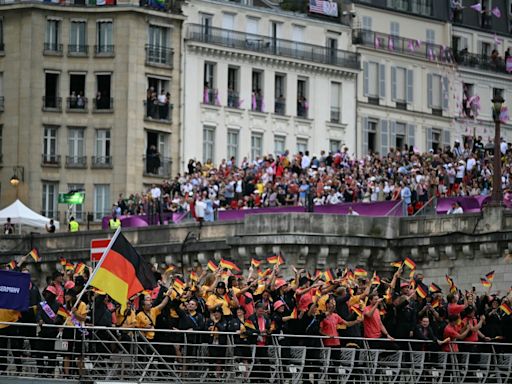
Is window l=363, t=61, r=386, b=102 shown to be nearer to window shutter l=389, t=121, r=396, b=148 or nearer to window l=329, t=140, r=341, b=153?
window shutter l=389, t=121, r=396, b=148

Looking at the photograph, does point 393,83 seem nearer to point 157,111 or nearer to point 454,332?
point 157,111

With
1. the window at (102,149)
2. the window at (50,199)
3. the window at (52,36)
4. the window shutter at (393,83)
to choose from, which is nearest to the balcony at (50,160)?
the window at (50,199)

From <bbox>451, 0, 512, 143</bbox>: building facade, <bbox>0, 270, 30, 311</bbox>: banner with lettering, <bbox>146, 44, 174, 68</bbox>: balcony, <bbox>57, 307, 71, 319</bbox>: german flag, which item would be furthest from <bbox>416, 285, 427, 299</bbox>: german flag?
<bbox>451, 0, 512, 143</bbox>: building facade

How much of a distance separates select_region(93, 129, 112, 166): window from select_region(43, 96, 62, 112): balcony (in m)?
1.98

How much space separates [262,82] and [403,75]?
31.8 feet

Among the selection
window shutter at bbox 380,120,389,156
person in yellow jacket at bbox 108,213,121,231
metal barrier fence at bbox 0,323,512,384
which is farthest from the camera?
window shutter at bbox 380,120,389,156

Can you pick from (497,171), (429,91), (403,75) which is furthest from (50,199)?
(497,171)

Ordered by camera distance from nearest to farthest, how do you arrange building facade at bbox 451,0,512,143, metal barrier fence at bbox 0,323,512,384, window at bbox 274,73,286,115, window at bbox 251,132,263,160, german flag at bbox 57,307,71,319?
metal barrier fence at bbox 0,323,512,384 < german flag at bbox 57,307,71,319 < window at bbox 251,132,263,160 < window at bbox 274,73,286,115 < building facade at bbox 451,0,512,143

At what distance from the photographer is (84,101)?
343ft

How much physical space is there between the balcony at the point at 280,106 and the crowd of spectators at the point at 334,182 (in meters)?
15.9

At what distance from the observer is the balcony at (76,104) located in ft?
343

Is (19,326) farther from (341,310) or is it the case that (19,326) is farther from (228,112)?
(228,112)

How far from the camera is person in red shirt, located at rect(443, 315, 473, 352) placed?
55562 mm

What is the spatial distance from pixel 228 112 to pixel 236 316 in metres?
53.9
